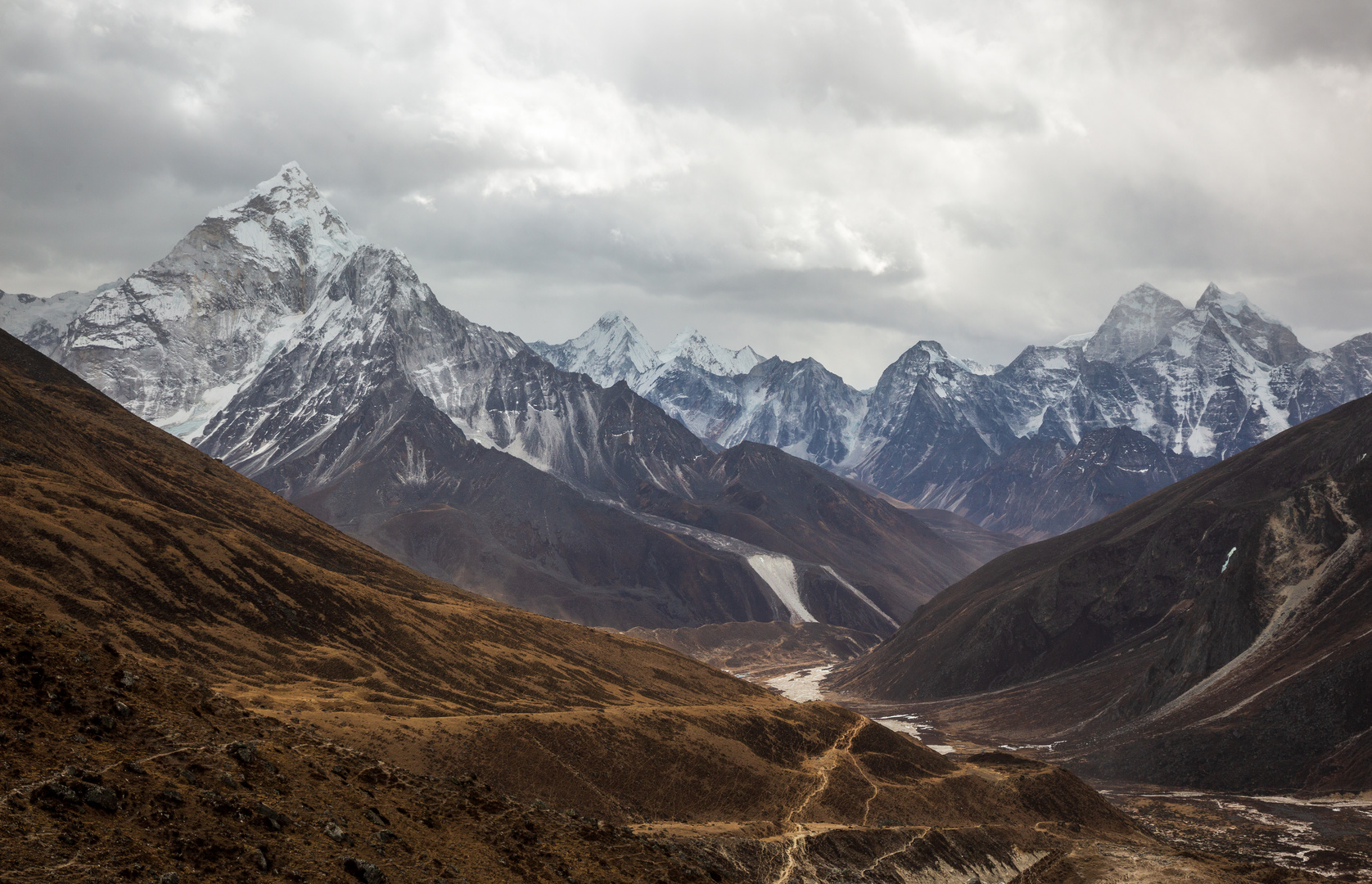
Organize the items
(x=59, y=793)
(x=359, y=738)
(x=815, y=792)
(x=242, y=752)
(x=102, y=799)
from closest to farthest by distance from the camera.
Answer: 1. (x=59, y=793)
2. (x=102, y=799)
3. (x=242, y=752)
4. (x=359, y=738)
5. (x=815, y=792)

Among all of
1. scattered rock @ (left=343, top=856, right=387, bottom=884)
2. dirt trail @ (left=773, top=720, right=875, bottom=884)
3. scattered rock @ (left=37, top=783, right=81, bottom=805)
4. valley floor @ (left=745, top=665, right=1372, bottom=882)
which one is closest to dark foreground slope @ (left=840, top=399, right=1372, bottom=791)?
valley floor @ (left=745, top=665, right=1372, bottom=882)

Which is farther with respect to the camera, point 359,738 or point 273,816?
point 359,738

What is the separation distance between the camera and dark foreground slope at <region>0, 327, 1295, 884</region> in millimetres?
35656

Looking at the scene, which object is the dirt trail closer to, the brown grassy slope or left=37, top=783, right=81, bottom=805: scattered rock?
the brown grassy slope

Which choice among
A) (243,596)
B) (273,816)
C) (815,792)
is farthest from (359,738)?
(815,792)

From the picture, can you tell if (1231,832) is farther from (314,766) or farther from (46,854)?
(46,854)

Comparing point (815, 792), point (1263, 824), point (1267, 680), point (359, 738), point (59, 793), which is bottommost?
Answer: point (815, 792)

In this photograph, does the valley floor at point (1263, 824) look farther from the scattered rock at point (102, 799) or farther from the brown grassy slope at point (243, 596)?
the scattered rock at point (102, 799)

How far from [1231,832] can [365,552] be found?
Result: 131206 mm

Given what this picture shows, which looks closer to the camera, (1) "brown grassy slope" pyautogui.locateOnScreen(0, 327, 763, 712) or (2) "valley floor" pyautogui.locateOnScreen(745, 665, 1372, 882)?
(1) "brown grassy slope" pyautogui.locateOnScreen(0, 327, 763, 712)

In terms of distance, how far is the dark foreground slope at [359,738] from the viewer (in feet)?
117

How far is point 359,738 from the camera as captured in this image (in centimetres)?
6675

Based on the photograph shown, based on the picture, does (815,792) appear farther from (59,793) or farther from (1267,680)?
(1267,680)

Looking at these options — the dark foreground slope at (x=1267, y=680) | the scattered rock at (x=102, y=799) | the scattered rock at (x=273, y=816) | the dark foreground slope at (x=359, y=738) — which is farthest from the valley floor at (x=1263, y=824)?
the scattered rock at (x=102, y=799)
